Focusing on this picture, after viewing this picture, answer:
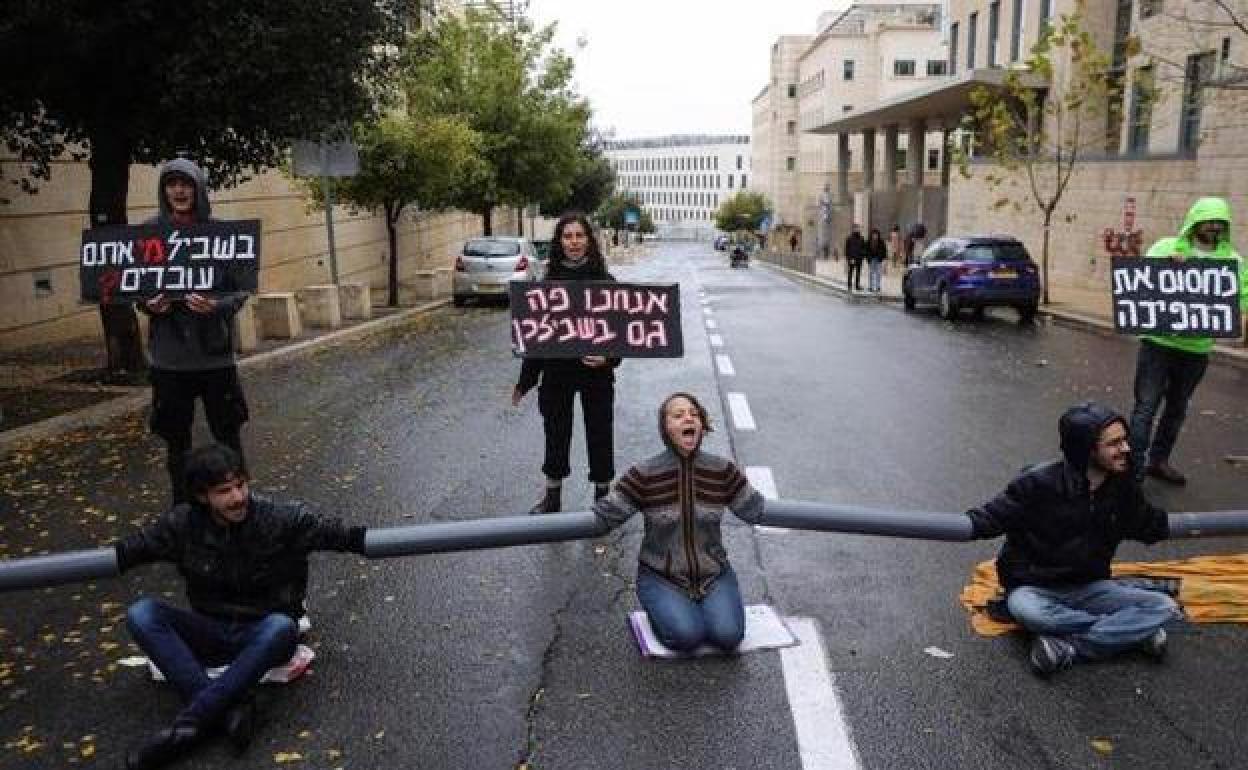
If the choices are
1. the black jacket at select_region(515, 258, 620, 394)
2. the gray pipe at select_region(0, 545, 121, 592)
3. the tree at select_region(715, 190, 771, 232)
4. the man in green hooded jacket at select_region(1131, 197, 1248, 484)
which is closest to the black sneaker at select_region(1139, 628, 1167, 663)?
the man in green hooded jacket at select_region(1131, 197, 1248, 484)

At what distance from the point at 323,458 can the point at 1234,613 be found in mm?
6083

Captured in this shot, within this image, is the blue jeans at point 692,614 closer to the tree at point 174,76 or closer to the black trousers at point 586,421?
the black trousers at point 586,421

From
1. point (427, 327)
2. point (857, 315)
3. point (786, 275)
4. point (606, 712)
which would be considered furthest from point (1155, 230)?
point (606, 712)

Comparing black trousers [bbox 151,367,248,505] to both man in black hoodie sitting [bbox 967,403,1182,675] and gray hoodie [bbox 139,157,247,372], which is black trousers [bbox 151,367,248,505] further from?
man in black hoodie sitting [bbox 967,403,1182,675]

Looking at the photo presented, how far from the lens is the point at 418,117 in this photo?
22.2m

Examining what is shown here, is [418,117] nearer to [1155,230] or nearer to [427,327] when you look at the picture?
[427,327]

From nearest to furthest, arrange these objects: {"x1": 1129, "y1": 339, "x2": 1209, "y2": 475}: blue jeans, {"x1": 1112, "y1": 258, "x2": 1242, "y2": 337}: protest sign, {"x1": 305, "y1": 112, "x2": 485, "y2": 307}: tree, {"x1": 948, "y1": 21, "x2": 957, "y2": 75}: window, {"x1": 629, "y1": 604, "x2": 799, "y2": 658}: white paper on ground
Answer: {"x1": 629, "y1": 604, "x2": 799, "y2": 658}: white paper on ground → {"x1": 1112, "y1": 258, "x2": 1242, "y2": 337}: protest sign → {"x1": 1129, "y1": 339, "x2": 1209, "y2": 475}: blue jeans → {"x1": 305, "y1": 112, "x2": 485, "y2": 307}: tree → {"x1": 948, "y1": 21, "x2": 957, "y2": 75}: window

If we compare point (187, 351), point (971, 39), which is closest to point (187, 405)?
point (187, 351)

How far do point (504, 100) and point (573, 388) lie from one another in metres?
26.2

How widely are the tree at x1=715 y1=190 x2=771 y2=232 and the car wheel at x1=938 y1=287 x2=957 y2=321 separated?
88.6 meters

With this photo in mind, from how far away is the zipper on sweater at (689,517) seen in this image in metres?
4.33

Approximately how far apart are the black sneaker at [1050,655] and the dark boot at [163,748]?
3195mm

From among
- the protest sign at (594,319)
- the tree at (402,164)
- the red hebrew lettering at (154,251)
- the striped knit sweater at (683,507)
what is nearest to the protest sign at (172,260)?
the red hebrew lettering at (154,251)

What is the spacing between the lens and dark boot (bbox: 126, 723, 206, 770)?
3330mm
